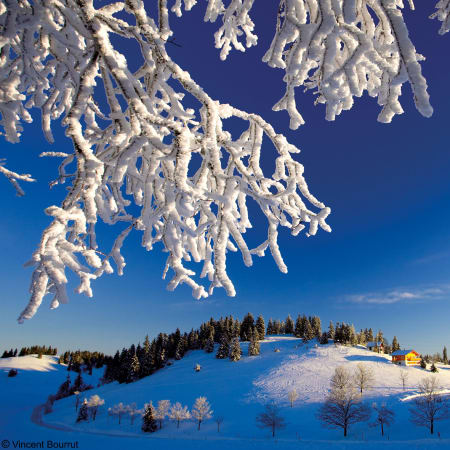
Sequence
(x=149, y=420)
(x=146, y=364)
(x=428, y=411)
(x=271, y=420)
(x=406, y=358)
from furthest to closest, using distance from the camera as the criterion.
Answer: (x=146, y=364)
(x=406, y=358)
(x=149, y=420)
(x=271, y=420)
(x=428, y=411)

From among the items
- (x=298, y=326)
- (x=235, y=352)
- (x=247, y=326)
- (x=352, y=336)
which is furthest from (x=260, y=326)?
(x=352, y=336)

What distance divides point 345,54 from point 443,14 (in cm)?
91

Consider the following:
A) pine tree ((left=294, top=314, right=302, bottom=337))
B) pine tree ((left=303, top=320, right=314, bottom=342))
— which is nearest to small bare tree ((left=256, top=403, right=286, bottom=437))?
pine tree ((left=303, top=320, right=314, bottom=342))

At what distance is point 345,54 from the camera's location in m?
2.75

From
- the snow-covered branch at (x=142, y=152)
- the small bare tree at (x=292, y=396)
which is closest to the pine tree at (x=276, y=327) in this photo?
the small bare tree at (x=292, y=396)

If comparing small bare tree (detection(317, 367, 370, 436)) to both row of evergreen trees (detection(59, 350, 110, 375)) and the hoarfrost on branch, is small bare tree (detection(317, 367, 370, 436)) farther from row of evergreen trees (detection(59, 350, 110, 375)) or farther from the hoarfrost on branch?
row of evergreen trees (detection(59, 350, 110, 375))

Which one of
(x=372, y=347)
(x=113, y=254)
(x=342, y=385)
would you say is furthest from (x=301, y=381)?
(x=113, y=254)

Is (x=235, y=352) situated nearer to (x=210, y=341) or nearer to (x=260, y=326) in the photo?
(x=210, y=341)

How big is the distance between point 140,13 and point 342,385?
4359 cm

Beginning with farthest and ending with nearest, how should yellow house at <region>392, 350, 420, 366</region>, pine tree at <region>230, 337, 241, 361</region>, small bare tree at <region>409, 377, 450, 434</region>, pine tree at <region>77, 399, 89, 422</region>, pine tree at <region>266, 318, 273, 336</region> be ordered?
pine tree at <region>266, 318, 273, 336</region> → pine tree at <region>230, 337, 241, 361</region> → yellow house at <region>392, 350, 420, 366</region> → pine tree at <region>77, 399, 89, 422</region> → small bare tree at <region>409, 377, 450, 434</region>

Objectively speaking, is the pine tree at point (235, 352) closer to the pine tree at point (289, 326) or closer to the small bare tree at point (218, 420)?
the small bare tree at point (218, 420)

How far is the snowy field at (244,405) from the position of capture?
107ft

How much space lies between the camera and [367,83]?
3.12 m

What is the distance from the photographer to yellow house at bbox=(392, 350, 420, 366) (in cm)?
6052
